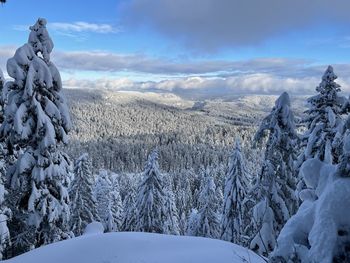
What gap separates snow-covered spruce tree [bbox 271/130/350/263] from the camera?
308 cm

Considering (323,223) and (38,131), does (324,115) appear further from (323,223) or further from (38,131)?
(323,223)

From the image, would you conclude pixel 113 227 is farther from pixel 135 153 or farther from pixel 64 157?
pixel 135 153

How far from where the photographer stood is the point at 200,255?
10.4m

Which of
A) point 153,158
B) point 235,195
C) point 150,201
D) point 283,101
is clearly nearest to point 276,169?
point 283,101

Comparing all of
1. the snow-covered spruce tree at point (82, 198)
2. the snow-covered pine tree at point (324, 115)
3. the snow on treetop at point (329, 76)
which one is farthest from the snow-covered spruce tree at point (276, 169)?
the snow-covered spruce tree at point (82, 198)

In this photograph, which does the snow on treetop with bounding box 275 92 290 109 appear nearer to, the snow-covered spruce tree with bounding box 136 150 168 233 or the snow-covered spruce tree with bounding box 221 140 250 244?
the snow-covered spruce tree with bounding box 221 140 250 244

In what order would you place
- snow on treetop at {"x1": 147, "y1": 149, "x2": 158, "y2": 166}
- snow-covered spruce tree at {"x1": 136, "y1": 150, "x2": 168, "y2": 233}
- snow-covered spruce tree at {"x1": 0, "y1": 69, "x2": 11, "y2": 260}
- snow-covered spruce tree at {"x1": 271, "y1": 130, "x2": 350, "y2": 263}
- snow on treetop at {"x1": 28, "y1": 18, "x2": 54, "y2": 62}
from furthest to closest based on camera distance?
1. snow-covered spruce tree at {"x1": 136, "y1": 150, "x2": 168, "y2": 233}
2. snow on treetop at {"x1": 147, "y1": 149, "x2": 158, "y2": 166}
3. snow on treetop at {"x1": 28, "y1": 18, "x2": 54, "y2": 62}
4. snow-covered spruce tree at {"x1": 0, "y1": 69, "x2": 11, "y2": 260}
5. snow-covered spruce tree at {"x1": 271, "y1": 130, "x2": 350, "y2": 263}

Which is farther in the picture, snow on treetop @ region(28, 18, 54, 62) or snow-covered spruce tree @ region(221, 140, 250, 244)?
snow-covered spruce tree @ region(221, 140, 250, 244)

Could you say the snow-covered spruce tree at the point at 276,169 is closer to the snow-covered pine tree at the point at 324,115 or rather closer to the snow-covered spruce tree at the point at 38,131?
the snow-covered pine tree at the point at 324,115

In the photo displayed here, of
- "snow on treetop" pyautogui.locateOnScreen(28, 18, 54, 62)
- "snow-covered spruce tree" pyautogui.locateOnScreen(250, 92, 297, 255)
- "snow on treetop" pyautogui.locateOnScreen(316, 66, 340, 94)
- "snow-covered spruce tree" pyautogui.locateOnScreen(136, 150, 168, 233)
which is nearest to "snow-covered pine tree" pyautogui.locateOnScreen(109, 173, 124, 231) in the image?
"snow-covered spruce tree" pyautogui.locateOnScreen(136, 150, 168, 233)

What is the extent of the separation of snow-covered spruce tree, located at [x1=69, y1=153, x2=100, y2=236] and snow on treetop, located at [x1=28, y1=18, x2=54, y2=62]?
21.4 meters

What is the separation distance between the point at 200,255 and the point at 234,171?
2007 cm

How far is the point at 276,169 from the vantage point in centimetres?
1620

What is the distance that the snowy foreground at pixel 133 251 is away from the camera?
33.2ft
